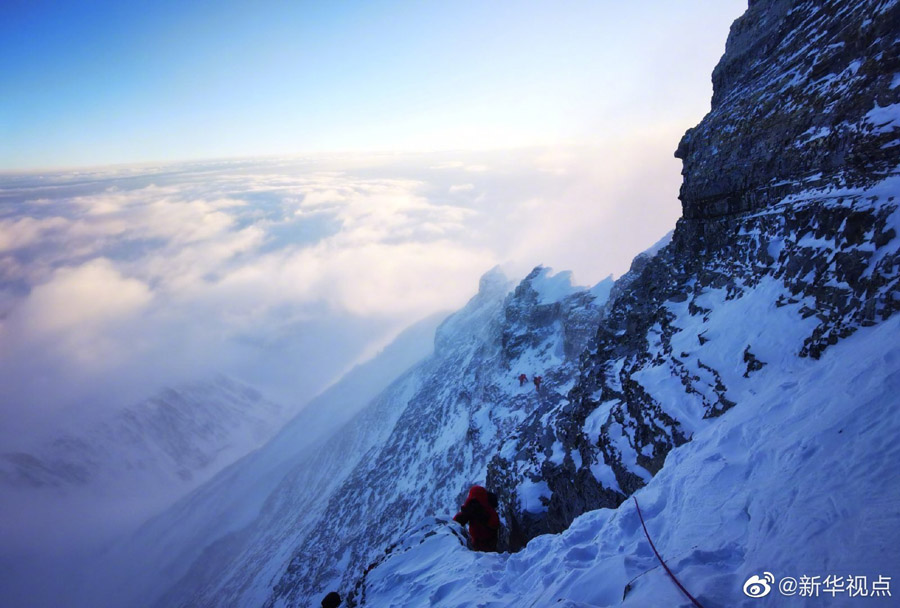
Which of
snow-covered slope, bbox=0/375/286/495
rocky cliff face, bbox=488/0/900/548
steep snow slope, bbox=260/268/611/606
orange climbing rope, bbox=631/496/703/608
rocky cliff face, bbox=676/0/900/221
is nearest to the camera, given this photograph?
orange climbing rope, bbox=631/496/703/608

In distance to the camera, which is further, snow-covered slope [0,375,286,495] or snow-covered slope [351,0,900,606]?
snow-covered slope [0,375,286,495]

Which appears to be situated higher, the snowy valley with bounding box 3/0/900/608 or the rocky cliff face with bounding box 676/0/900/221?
the rocky cliff face with bounding box 676/0/900/221

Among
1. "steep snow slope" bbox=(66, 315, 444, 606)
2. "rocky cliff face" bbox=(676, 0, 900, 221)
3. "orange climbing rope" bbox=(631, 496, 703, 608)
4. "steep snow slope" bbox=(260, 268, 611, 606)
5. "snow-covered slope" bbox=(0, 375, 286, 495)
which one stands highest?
"rocky cliff face" bbox=(676, 0, 900, 221)

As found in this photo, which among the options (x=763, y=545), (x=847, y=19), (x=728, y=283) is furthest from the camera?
(x=728, y=283)

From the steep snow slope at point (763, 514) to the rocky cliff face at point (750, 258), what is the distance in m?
1.65

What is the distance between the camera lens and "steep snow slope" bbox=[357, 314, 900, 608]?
18.0ft

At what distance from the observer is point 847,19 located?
48.0ft

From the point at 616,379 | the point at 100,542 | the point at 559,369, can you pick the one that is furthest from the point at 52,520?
the point at 616,379

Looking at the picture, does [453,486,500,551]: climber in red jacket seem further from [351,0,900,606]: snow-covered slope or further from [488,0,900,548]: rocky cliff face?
[488,0,900,548]: rocky cliff face

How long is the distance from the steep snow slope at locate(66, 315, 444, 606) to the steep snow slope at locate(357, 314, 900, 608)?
67.4m

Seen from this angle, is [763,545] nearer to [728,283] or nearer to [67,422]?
[728,283]

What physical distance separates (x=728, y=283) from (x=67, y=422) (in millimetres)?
277666

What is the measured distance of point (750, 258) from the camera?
16.4 m

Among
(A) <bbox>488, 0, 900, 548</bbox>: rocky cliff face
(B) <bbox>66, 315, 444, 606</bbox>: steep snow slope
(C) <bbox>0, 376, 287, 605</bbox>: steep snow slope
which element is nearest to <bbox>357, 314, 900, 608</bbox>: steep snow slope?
(A) <bbox>488, 0, 900, 548</bbox>: rocky cliff face
